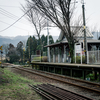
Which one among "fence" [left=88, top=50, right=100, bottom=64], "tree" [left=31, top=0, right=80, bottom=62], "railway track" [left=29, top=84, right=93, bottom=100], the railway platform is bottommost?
"railway track" [left=29, top=84, right=93, bottom=100]

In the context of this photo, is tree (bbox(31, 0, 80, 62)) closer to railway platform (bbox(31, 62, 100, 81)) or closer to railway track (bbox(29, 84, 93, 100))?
railway platform (bbox(31, 62, 100, 81))

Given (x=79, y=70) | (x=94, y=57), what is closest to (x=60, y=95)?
(x=79, y=70)

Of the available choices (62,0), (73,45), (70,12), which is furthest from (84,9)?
(73,45)

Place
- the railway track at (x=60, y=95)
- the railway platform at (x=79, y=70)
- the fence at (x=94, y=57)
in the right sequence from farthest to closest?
the fence at (x=94, y=57) < the railway platform at (x=79, y=70) < the railway track at (x=60, y=95)

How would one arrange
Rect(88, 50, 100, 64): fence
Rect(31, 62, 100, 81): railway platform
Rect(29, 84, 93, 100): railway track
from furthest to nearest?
Rect(88, 50, 100, 64): fence
Rect(31, 62, 100, 81): railway platform
Rect(29, 84, 93, 100): railway track

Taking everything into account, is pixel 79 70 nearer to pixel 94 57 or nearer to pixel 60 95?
pixel 94 57

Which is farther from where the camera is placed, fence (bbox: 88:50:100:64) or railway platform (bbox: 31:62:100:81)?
fence (bbox: 88:50:100:64)

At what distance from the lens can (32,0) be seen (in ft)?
43.5

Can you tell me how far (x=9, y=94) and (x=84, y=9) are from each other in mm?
12230

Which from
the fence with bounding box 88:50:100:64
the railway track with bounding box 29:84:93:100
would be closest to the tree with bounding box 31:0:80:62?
the fence with bounding box 88:50:100:64

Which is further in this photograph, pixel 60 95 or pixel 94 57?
pixel 94 57

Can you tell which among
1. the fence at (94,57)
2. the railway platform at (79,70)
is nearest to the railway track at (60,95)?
the railway platform at (79,70)

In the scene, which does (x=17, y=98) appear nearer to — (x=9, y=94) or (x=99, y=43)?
(x=9, y=94)

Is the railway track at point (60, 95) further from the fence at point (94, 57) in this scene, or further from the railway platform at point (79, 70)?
the fence at point (94, 57)
